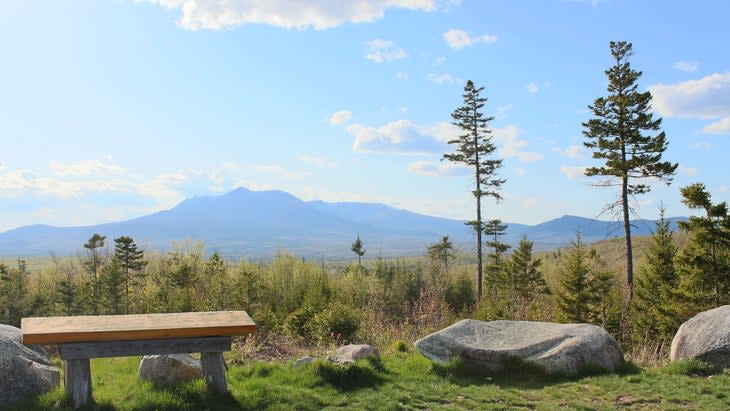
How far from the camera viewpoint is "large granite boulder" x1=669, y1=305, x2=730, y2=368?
953cm

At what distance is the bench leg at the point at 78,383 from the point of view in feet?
22.8

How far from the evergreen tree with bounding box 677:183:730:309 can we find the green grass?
21.6ft

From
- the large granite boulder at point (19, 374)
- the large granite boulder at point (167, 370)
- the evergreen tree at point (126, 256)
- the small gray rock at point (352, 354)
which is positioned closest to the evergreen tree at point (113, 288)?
the evergreen tree at point (126, 256)

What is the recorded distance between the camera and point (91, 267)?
2625 centimetres

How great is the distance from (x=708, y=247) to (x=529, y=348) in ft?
26.9

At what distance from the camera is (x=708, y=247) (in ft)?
48.9

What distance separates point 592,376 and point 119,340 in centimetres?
714

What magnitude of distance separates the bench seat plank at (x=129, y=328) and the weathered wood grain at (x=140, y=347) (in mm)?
93

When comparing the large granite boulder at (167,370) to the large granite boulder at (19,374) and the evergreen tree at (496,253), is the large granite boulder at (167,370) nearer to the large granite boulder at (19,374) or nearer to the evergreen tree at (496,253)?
the large granite boulder at (19,374)

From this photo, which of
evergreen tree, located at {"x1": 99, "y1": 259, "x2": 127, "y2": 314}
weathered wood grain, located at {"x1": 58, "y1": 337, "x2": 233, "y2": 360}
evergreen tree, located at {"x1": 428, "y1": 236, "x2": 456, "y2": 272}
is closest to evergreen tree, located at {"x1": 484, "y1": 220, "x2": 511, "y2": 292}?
evergreen tree, located at {"x1": 428, "y1": 236, "x2": 456, "y2": 272}

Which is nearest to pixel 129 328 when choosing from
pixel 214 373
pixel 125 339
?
pixel 125 339

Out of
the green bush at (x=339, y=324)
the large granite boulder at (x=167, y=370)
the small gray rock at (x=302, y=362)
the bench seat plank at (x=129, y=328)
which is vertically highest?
the bench seat plank at (x=129, y=328)

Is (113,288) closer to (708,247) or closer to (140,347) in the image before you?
(140,347)

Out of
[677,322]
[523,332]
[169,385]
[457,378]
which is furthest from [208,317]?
[677,322]
